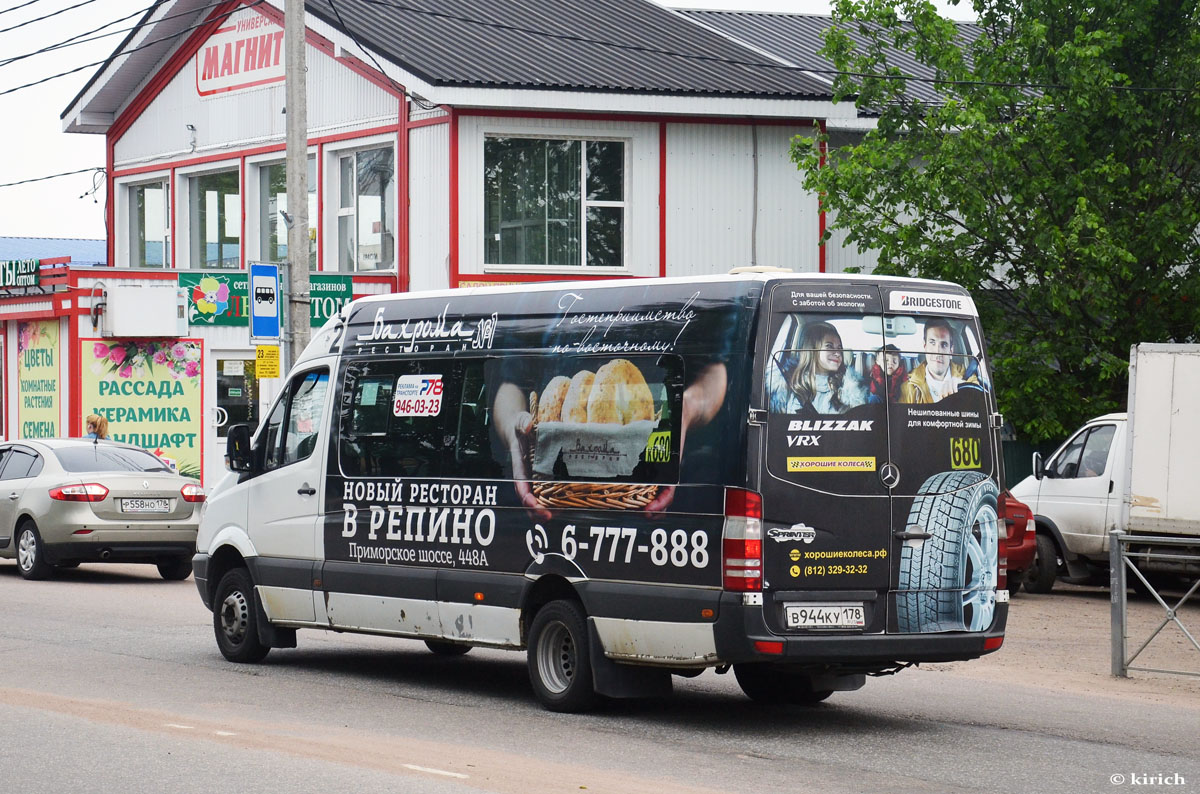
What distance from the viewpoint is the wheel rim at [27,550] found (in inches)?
750

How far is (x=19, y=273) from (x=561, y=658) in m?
20.2

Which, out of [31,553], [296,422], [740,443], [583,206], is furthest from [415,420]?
[583,206]

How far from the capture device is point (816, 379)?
368 inches

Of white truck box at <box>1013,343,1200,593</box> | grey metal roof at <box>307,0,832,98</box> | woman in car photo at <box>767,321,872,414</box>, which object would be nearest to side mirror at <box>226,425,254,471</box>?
woman in car photo at <box>767,321,872,414</box>

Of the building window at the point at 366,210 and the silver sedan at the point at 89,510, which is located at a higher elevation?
the building window at the point at 366,210

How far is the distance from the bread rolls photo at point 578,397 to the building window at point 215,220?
20766 millimetres

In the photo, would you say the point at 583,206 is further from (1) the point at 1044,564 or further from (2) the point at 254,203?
(1) the point at 1044,564

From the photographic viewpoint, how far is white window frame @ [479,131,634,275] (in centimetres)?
2488

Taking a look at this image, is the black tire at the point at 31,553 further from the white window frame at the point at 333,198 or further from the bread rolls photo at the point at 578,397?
the bread rolls photo at the point at 578,397

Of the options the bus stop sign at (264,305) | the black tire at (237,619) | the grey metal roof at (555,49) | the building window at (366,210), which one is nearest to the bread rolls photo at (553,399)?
the black tire at (237,619)

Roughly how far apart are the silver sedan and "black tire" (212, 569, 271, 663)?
6352 millimetres

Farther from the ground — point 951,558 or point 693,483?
point 693,483

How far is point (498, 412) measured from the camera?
34.6 feet
